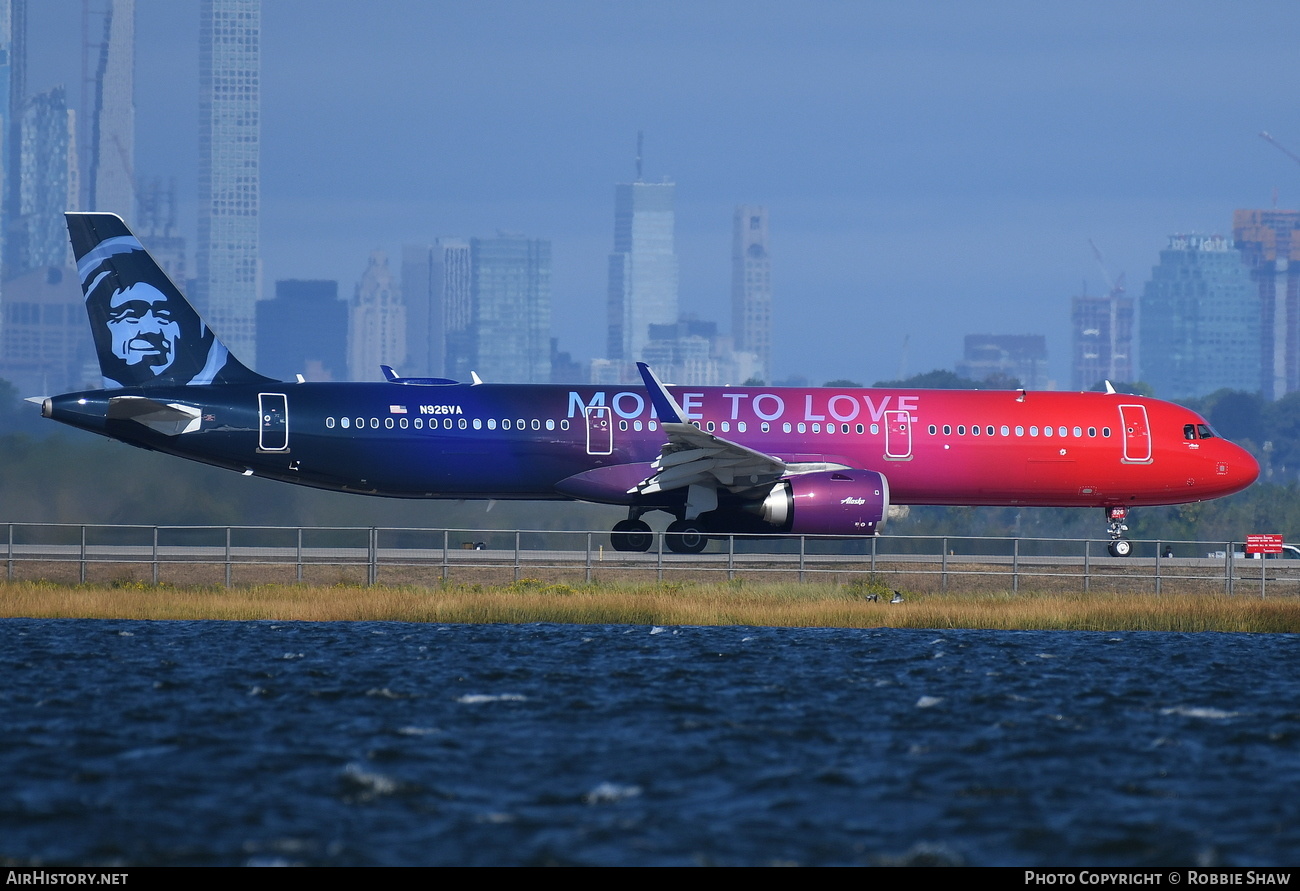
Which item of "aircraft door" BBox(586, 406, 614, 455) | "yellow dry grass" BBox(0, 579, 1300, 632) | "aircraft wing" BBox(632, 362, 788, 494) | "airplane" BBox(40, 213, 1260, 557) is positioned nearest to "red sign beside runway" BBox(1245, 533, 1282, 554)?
"airplane" BBox(40, 213, 1260, 557)

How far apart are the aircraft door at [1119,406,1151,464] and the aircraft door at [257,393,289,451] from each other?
64.2 ft

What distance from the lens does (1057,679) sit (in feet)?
79.3

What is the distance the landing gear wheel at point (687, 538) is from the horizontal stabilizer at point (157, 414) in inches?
426

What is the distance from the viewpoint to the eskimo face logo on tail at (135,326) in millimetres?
38812

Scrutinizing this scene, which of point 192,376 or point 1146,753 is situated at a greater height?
point 192,376

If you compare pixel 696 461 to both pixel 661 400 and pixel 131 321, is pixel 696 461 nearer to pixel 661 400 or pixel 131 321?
pixel 661 400

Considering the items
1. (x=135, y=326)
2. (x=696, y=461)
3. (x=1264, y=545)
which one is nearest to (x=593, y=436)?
(x=696, y=461)

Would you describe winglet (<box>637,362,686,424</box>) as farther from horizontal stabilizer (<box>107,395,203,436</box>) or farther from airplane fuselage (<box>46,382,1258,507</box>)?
horizontal stabilizer (<box>107,395,203,436</box>)

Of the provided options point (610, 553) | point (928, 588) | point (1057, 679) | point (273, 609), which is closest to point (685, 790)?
point (1057, 679)

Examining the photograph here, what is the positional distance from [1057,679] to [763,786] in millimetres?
9151

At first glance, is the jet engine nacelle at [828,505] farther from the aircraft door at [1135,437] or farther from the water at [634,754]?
the water at [634,754]

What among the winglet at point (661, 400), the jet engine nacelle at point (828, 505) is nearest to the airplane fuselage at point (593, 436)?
the winglet at point (661, 400)

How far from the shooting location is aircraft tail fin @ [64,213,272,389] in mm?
38844

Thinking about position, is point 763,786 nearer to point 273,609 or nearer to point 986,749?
point 986,749
